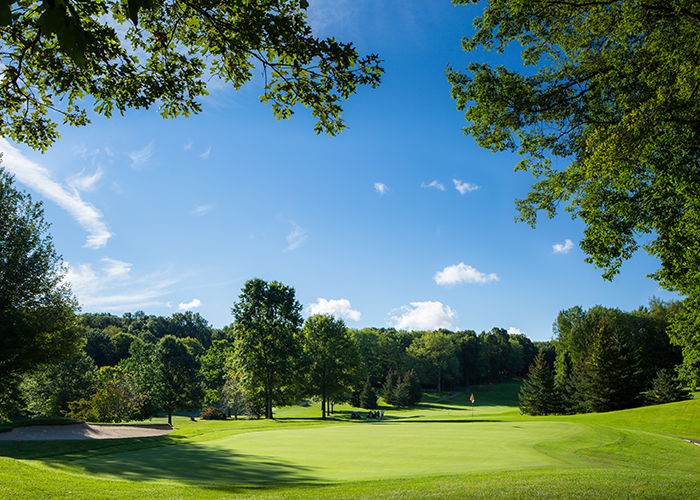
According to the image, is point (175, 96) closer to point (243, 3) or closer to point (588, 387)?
point (243, 3)

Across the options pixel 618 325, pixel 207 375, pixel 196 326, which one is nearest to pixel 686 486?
pixel 207 375

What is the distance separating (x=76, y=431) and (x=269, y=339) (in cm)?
1824

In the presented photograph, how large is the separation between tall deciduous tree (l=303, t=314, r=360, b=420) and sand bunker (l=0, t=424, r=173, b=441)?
1959cm

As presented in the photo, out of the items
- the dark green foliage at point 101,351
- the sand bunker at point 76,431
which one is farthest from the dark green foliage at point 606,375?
the dark green foliage at point 101,351

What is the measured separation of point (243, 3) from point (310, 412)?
206 ft

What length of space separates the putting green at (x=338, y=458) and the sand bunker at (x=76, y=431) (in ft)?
38.5

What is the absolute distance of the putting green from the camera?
1072 centimetres

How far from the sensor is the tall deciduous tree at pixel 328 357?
157 feet

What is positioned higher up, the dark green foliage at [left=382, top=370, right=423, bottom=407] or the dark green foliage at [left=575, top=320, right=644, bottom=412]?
the dark green foliage at [left=575, top=320, right=644, bottom=412]

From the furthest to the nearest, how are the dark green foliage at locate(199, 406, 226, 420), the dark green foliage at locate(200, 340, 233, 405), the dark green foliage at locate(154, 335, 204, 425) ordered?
the dark green foliage at locate(200, 340, 233, 405), the dark green foliage at locate(199, 406, 226, 420), the dark green foliage at locate(154, 335, 204, 425)

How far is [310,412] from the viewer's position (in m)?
60.7

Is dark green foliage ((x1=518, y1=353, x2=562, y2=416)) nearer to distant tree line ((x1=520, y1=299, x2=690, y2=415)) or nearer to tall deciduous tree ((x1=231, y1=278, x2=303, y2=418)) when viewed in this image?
distant tree line ((x1=520, y1=299, x2=690, y2=415))

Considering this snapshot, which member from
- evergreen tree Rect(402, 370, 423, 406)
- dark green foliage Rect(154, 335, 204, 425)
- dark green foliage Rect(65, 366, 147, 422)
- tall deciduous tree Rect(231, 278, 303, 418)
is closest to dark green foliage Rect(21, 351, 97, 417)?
dark green foliage Rect(65, 366, 147, 422)

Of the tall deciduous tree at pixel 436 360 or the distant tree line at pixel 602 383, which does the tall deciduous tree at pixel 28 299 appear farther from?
the tall deciduous tree at pixel 436 360
